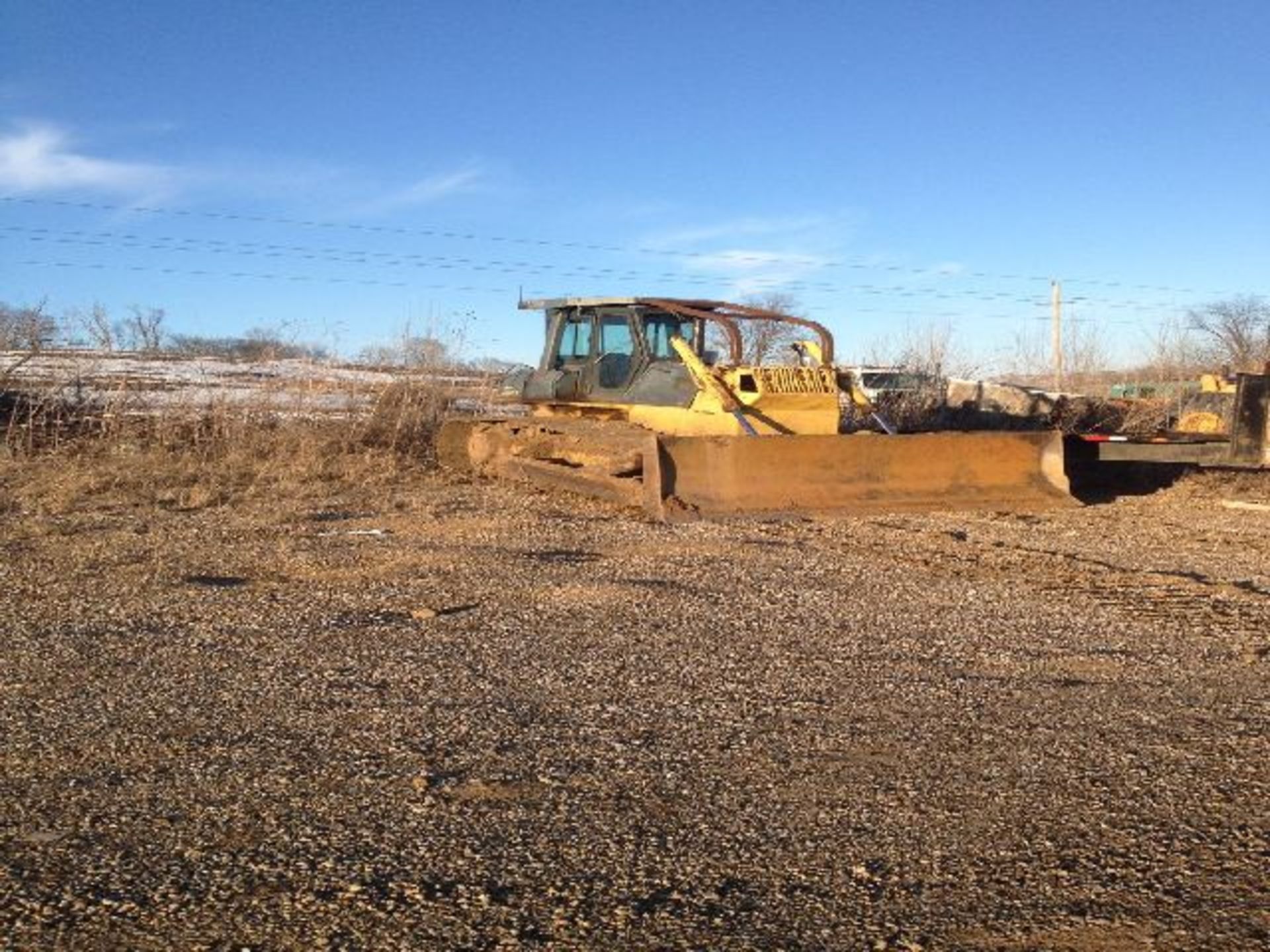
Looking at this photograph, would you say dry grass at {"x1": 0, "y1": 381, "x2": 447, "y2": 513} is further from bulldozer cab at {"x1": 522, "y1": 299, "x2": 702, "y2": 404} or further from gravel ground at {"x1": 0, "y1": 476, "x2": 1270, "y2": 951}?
gravel ground at {"x1": 0, "y1": 476, "x2": 1270, "y2": 951}

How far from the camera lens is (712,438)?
445 inches

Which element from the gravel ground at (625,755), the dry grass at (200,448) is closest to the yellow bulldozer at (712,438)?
the dry grass at (200,448)

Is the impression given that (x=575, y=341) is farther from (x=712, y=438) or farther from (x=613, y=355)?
(x=712, y=438)

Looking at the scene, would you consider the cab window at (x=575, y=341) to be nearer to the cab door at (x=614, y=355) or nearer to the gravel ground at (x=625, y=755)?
the cab door at (x=614, y=355)

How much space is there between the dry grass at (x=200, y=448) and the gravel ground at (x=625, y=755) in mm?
4065

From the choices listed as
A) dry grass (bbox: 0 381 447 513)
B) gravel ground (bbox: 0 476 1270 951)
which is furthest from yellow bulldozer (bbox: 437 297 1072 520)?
gravel ground (bbox: 0 476 1270 951)

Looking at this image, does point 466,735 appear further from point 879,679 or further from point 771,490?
point 771,490

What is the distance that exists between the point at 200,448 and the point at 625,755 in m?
12.5

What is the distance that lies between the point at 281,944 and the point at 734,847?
1331 mm

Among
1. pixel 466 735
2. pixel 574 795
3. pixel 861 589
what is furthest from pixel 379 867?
pixel 861 589

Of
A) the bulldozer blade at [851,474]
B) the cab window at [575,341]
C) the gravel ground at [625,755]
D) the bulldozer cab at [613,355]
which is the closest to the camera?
the gravel ground at [625,755]

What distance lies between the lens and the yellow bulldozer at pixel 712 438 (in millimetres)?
11328

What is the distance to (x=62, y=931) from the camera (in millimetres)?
3146

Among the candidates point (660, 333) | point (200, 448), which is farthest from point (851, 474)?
point (200, 448)
